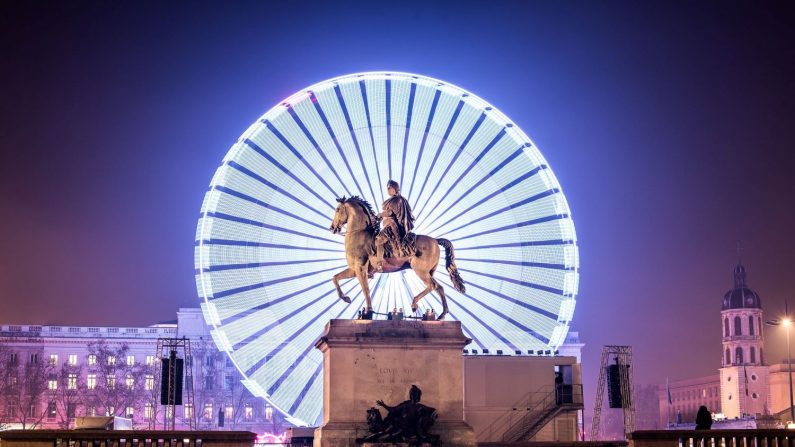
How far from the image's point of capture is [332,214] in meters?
49.1

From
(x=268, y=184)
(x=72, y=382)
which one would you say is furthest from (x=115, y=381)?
(x=268, y=184)

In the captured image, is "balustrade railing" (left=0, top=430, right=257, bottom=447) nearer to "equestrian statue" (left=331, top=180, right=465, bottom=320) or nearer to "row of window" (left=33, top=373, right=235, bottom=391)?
"equestrian statue" (left=331, top=180, right=465, bottom=320)

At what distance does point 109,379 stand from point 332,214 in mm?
74649

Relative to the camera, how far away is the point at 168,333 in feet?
455

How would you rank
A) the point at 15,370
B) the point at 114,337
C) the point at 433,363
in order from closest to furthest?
the point at 433,363 → the point at 15,370 → the point at 114,337

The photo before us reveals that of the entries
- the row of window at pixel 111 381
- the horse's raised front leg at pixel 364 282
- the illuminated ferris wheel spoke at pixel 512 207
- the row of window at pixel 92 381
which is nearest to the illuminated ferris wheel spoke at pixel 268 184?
the illuminated ferris wheel spoke at pixel 512 207

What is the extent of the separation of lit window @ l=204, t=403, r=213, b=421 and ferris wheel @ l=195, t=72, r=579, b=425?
72562 mm

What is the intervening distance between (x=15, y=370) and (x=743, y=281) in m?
96.6

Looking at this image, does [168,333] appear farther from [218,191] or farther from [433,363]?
[433,363]

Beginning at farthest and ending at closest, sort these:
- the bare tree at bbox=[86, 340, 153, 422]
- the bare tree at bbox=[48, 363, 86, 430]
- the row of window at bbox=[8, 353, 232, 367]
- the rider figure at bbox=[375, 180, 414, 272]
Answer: the row of window at bbox=[8, 353, 232, 367] < the bare tree at bbox=[48, 363, 86, 430] < the bare tree at bbox=[86, 340, 153, 422] < the rider figure at bbox=[375, 180, 414, 272]

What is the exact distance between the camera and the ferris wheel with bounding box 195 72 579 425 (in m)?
49.4

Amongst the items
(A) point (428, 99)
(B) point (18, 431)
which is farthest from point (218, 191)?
(B) point (18, 431)

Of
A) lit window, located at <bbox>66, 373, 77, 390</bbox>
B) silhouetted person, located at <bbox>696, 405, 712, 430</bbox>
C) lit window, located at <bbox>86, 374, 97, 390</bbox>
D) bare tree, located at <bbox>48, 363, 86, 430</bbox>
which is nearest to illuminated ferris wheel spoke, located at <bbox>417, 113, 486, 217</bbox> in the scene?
silhouetted person, located at <bbox>696, 405, 712, 430</bbox>

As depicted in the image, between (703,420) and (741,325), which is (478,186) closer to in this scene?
(703,420)
